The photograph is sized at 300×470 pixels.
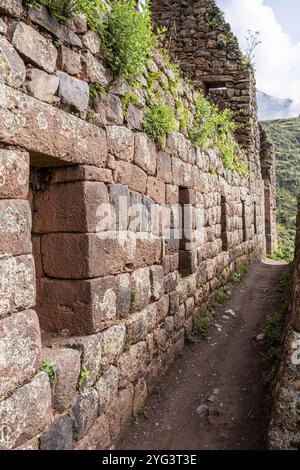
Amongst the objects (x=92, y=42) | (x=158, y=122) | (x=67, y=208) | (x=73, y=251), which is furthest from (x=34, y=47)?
(x=158, y=122)

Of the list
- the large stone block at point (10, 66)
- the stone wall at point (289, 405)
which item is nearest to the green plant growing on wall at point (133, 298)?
the stone wall at point (289, 405)

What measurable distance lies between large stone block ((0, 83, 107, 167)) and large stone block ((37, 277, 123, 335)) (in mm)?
993

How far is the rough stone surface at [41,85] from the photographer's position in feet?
8.63

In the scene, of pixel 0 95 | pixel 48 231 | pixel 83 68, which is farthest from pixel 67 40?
pixel 48 231

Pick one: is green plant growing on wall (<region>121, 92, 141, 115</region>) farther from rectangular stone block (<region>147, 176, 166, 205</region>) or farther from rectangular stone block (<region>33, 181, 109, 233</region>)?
rectangular stone block (<region>33, 181, 109, 233</region>)

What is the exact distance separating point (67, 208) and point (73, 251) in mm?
354

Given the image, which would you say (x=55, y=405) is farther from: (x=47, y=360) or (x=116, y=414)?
(x=116, y=414)

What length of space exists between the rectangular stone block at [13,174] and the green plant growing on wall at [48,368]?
116 centimetres

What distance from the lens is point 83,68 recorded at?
3229 mm

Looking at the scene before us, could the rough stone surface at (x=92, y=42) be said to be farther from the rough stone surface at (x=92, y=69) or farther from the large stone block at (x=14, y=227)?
the large stone block at (x=14, y=227)

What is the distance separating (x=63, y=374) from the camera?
9.31 feet

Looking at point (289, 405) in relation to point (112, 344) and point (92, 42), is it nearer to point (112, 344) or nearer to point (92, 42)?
point (112, 344)

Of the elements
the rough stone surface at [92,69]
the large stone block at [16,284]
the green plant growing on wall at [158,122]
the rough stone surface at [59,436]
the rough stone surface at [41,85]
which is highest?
the rough stone surface at [92,69]

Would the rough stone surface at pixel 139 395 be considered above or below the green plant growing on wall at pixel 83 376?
below
